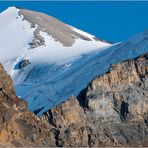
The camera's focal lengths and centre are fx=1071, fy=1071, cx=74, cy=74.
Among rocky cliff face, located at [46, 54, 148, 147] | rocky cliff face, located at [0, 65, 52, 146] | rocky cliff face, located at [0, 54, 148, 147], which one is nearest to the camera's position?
rocky cliff face, located at [0, 65, 52, 146]

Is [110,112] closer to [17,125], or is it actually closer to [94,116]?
[94,116]

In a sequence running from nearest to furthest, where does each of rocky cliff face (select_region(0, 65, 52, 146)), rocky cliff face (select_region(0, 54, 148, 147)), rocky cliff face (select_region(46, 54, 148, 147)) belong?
rocky cliff face (select_region(0, 65, 52, 146))
rocky cliff face (select_region(0, 54, 148, 147))
rocky cliff face (select_region(46, 54, 148, 147))

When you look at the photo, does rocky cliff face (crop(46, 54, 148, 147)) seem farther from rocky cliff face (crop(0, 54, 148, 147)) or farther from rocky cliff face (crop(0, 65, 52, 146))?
rocky cliff face (crop(0, 65, 52, 146))

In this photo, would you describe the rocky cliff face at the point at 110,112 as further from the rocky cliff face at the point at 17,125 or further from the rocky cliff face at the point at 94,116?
the rocky cliff face at the point at 17,125

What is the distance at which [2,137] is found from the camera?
Result: 122m

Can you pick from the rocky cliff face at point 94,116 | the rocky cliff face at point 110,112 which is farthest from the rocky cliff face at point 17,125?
the rocky cliff face at point 110,112

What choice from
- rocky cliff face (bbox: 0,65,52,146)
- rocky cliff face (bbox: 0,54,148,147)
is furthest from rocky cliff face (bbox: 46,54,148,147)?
rocky cliff face (bbox: 0,65,52,146)

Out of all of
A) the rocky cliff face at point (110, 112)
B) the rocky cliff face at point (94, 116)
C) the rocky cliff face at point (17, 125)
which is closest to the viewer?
the rocky cliff face at point (17, 125)

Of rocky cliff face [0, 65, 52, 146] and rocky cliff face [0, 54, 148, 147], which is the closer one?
rocky cliff face [0, 65, 52, 146]

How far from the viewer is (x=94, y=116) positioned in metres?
136

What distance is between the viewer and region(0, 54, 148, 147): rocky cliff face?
12612 cm

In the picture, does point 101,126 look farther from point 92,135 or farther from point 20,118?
point 20,118

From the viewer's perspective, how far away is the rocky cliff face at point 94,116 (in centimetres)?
12612

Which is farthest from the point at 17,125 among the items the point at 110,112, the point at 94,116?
the point at 110,112
